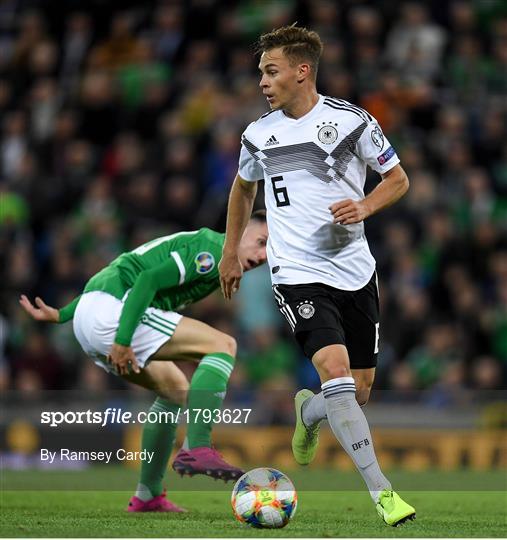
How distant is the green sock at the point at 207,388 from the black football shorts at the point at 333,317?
815 mm

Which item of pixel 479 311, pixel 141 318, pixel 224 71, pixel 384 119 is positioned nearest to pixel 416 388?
pixel 479 311

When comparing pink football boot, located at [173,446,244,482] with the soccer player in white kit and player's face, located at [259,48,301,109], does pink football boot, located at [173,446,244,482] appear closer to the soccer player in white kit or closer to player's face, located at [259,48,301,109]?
the soccer player in white kit

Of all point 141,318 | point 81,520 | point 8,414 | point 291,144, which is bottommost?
point 8,414

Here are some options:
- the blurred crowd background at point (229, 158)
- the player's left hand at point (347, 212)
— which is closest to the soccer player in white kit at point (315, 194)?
the player's left hand at point (347, 212)

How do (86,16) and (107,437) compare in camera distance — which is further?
(86,16)

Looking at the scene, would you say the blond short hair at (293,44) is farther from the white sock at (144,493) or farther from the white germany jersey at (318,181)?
the white sock at (144,493)

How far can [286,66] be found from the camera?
7660mm

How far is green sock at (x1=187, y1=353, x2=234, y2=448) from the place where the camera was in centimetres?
815

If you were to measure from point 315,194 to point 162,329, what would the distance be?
4.61ft

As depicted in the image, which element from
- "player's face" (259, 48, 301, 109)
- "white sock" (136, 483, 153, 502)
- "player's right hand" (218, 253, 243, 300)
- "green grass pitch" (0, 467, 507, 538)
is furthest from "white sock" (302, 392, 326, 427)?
"player's face" (259, 48, 301, 109)

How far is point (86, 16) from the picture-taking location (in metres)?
18.3

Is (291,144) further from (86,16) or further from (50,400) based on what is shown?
(86,16)

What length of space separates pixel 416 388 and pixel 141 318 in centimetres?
622

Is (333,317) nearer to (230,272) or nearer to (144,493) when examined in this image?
(230,272)
